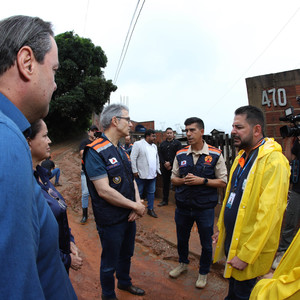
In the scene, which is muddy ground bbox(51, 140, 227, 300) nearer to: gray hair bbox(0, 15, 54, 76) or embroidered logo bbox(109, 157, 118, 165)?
embroidered logo bbox(109, 157, 118, 165)

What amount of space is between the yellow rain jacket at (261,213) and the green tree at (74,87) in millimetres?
15724

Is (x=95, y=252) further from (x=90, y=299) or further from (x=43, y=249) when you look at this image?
(x=43, y=249)

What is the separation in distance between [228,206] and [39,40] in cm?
215

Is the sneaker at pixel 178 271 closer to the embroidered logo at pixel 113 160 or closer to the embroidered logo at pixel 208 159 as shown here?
the embroidered logo at pixel 208 159

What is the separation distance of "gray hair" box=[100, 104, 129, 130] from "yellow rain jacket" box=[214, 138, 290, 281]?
5.26 feet

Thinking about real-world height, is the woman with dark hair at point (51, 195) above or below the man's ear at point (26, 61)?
below

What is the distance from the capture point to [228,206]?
7.48ft

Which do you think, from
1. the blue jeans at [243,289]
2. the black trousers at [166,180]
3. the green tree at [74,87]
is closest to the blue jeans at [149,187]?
the black trousers at [166,180]

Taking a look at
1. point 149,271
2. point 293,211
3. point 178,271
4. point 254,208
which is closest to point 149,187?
point 149,271

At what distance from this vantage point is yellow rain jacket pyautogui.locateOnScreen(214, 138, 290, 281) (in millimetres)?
1837

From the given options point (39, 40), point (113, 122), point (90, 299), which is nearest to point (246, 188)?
point (113, 122)

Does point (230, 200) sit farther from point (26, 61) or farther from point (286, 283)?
point (26, 61)

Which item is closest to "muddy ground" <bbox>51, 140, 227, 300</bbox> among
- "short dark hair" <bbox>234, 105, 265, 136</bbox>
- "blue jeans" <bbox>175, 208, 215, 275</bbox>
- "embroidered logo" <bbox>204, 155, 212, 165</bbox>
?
"blue jeans" <bbox>175, 208, 215, 275</bbox>

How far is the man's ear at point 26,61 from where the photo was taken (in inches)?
30.2
